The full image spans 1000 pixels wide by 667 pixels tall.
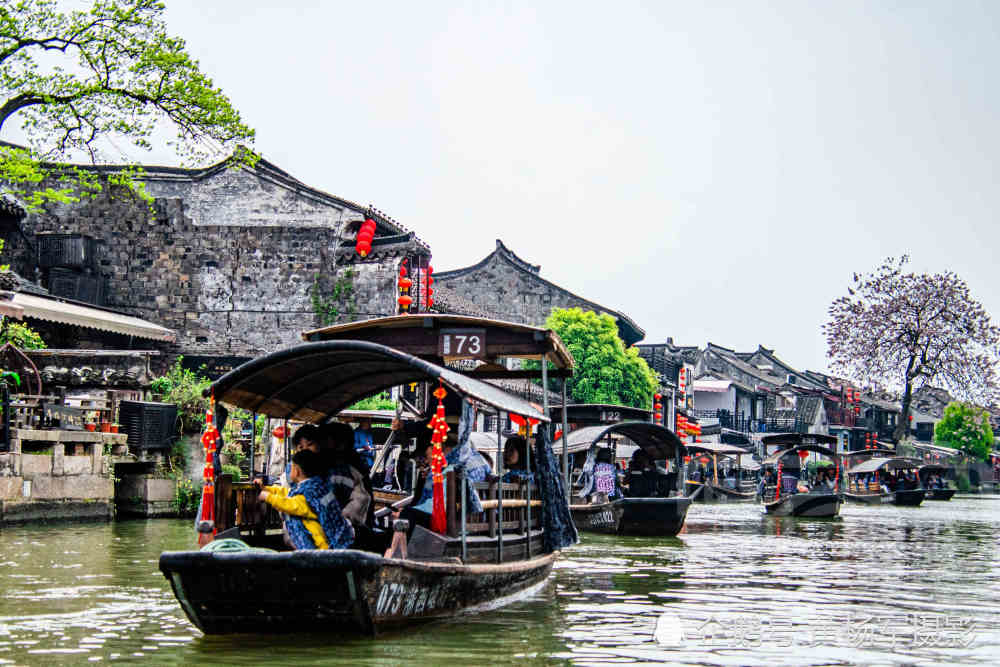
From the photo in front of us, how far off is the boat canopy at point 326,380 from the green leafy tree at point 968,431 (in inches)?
2312

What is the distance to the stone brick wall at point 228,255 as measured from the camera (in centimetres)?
2827

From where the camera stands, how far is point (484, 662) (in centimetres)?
702

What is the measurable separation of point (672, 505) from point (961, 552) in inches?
167

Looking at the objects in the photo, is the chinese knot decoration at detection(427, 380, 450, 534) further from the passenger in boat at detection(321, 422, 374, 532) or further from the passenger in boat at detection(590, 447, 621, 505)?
the passenger in boat at detection(590, 447, 621, 505)

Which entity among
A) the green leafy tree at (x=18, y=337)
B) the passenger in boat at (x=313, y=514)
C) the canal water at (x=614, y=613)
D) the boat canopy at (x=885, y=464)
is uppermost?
the green leafy tree at (x=18, y=337)

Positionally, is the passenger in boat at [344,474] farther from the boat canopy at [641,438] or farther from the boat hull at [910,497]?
the boat hull at [910,497]

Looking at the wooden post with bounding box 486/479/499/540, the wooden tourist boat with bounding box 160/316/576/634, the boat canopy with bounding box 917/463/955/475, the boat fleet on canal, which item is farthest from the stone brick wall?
the boat canopy with bounding box 917/463/955/475

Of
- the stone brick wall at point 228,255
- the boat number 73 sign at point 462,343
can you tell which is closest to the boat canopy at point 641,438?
the boat number 73 sign at point 462,343

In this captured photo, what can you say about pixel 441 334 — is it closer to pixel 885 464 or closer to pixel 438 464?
pixel 438 464

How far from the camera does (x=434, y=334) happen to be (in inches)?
380

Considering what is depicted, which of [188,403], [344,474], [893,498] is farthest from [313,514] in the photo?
[893,498]

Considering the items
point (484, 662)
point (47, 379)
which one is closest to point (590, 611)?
point (484, 662)

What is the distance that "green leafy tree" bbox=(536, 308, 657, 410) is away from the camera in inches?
1417

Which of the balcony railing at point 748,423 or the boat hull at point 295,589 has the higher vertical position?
the balcony railing at point 748,423
